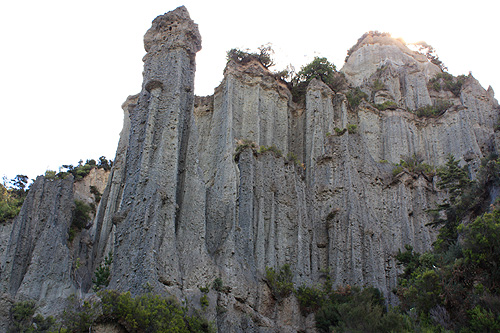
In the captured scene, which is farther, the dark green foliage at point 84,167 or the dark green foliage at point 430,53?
the dark green foliage at point 430,53

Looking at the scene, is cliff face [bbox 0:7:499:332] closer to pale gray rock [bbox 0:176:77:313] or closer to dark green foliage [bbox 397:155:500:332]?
pale gray rock [bbox 0:176:77:313]

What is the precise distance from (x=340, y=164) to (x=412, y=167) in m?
7.26

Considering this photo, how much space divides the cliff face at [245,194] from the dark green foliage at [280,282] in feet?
1.42

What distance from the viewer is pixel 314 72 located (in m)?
49.0

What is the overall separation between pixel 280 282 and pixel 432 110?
26320 mm

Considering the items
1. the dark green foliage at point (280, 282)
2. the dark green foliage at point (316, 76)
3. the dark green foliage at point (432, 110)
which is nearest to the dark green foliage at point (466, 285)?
the dark green foliage at point (280, 282)

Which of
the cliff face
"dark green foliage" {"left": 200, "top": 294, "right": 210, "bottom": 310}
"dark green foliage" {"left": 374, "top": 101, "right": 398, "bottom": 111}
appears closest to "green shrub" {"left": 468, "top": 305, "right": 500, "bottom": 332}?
the cliff face

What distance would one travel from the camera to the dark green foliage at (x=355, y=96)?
48.1m

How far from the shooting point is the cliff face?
25.2m

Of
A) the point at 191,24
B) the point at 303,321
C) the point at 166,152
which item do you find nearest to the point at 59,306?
the point at 166,152

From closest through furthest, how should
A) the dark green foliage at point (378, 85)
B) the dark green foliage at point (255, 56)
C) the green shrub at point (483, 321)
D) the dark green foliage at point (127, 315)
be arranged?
the dark green foliage at point (127, 315) < the green shrub at point (483, 321) < the dark green foliage at point (255, 56) < the dark green foliage at point (378, 85)

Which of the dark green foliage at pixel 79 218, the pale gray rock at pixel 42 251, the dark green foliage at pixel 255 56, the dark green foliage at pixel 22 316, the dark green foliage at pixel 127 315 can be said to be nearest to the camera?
the dark green foliage at pixel 127 315

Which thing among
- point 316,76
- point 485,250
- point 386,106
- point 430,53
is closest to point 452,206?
point 485,250

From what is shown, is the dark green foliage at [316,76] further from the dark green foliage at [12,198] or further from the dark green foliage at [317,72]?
the dark green foliage at [12,198]
